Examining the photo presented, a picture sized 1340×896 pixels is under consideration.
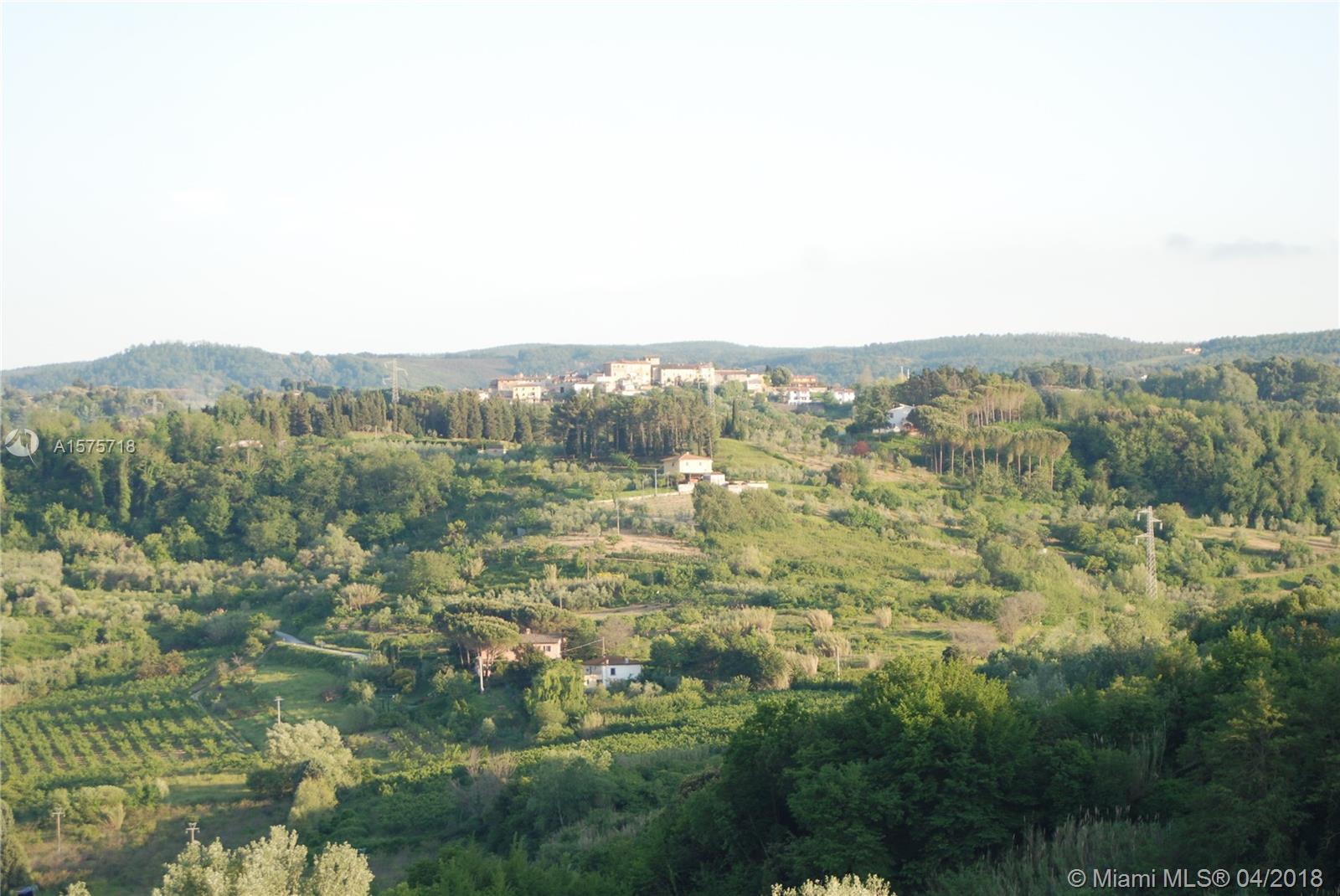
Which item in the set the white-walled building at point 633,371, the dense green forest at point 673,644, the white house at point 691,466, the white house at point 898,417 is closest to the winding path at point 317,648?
the dense green forest at point 673,644

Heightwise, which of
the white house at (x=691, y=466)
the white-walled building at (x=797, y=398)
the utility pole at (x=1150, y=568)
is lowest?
the utility pole at (x=1150, y=568)

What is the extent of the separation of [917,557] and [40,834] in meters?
21.7

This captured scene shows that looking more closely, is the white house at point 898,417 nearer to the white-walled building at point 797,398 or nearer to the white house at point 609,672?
the white-walled building at point 797,398

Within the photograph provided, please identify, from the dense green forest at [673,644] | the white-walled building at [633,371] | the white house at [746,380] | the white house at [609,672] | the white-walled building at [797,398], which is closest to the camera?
the dense green forest at [673,644]

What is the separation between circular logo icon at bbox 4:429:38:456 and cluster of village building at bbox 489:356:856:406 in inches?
1119

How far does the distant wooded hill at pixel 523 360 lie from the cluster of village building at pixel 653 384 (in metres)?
49.2

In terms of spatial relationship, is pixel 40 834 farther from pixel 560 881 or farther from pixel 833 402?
pixel 833 402

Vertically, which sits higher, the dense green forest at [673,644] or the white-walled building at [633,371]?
the white-walled building at [633,371]

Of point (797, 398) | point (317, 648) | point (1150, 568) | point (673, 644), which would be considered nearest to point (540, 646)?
point (673, 644)

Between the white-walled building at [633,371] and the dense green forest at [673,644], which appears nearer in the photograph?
the dense green forest at [673,644]

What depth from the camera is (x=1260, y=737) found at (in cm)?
1156

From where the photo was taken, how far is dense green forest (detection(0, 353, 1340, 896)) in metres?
13.8

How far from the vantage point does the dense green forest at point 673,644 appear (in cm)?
1383

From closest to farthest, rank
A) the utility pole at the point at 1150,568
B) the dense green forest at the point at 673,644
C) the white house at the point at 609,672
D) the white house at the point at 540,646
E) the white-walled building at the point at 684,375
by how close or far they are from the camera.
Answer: the dense green forest at the point at 673,644, the white house at the point at 609,672, the white house at the point at 540,646, the utility pole at the point at 1150,568, the white-walled building at the point at 684,375
